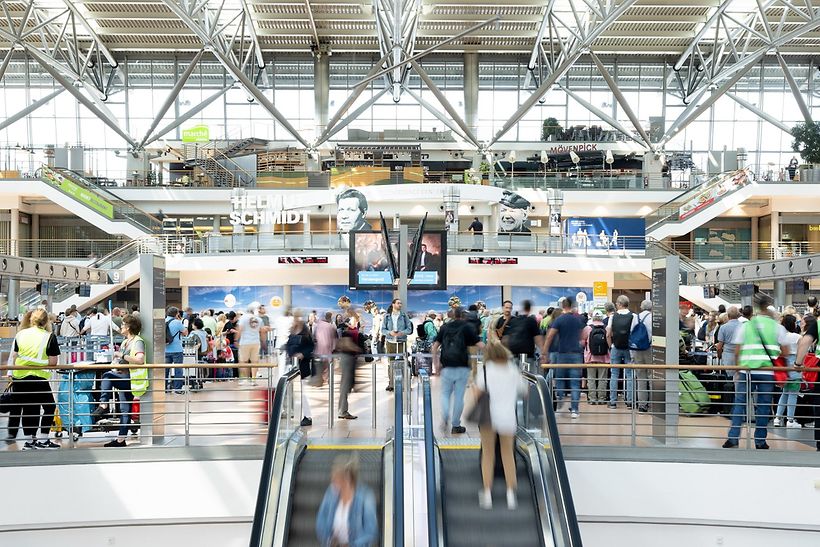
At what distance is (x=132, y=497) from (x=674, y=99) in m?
37.1

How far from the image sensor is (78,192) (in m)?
32.7

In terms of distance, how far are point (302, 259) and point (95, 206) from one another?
30.5ft

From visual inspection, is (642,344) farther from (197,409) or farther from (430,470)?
(197,409)

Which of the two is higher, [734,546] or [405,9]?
[405,9]

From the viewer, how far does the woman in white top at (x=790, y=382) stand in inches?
364

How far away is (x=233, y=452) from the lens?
8.81 metres

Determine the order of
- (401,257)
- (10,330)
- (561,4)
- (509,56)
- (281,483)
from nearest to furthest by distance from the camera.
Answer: (281,483)
(401,257)
(10,330)
(561,4)
(509,56)

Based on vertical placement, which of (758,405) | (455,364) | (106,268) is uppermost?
(106,268)

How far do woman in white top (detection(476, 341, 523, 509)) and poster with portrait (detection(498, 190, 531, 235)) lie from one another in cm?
2359

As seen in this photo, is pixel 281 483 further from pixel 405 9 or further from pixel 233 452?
pixel 405 9

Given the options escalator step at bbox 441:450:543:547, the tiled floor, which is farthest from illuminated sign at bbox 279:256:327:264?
escalator step at bbox 441:450:543:547

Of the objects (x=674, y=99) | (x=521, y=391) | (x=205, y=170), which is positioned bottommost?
(x=521, y=391)

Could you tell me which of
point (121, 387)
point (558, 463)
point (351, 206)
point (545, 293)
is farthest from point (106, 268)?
point (558, 463)

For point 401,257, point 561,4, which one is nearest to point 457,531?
point 401,257
